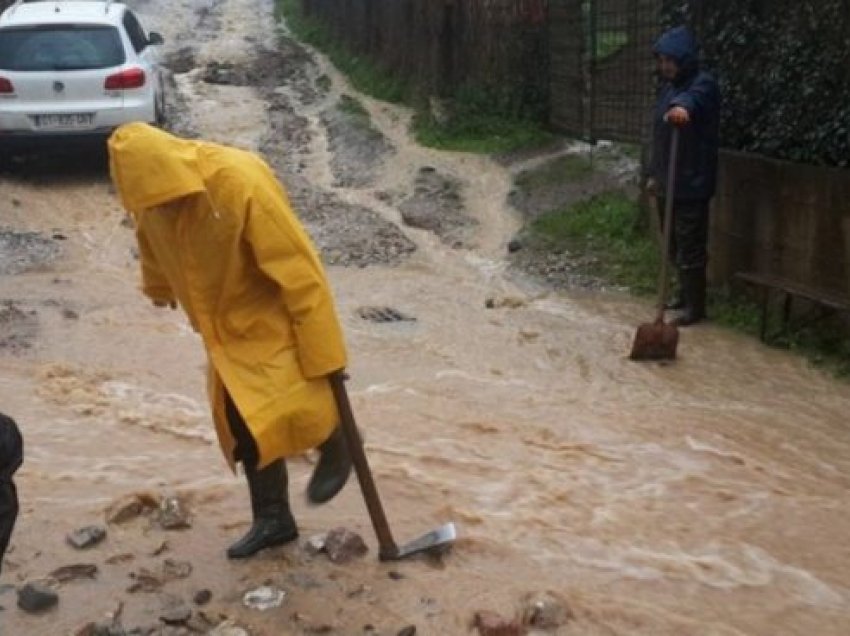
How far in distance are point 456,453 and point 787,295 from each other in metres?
2.83

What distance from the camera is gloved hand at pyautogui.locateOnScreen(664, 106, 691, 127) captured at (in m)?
7.84

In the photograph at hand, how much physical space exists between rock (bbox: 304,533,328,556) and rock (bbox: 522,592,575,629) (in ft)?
2.61

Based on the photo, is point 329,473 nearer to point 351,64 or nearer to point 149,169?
point 149,169

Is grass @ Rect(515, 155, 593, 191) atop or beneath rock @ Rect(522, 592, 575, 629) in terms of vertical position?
beneath

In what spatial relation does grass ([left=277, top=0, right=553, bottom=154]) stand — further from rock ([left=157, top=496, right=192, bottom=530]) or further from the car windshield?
rock ([left=157, top=496, right=192, bottom=530])

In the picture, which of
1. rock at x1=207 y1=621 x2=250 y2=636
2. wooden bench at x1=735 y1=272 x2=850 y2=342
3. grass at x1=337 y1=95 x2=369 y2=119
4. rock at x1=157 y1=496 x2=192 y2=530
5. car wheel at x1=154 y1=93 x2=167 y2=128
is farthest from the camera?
grass at x1=337 y1=95 x2=369 y2=119

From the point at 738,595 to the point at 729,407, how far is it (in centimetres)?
239

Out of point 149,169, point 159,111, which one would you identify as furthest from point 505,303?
point 159,111

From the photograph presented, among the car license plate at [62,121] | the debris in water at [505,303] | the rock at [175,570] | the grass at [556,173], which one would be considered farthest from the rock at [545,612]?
the car license plate at [62,121]

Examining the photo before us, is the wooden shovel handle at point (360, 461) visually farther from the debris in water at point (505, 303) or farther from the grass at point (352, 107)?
the grass at point (352, 107)

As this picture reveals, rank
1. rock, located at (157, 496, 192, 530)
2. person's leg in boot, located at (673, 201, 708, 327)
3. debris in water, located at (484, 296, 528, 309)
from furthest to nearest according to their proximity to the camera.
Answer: debris in water, located at (484, 296, 528, 309) < person's leg in boot, located at (673, 201, 708, 327) < rock, located at (157, 496, 192, 530)

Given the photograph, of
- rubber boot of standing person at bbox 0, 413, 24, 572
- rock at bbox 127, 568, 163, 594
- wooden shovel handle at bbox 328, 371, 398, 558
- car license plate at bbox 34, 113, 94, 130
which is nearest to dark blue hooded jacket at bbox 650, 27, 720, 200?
wooden shovel handle at bbox 328, 371, 398, 558

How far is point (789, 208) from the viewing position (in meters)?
8.23

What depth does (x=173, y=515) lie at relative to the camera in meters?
5.25
